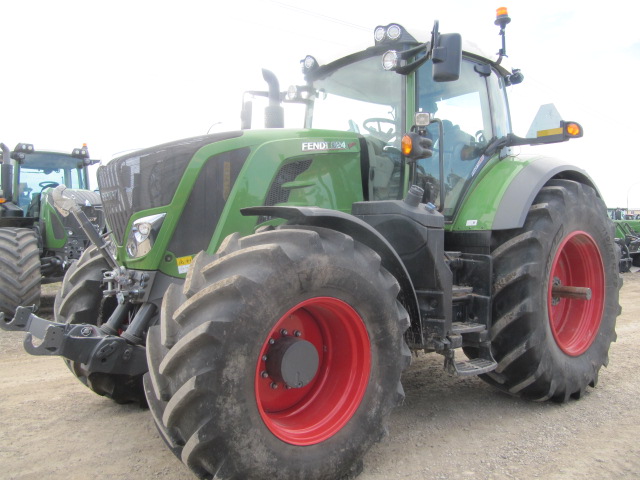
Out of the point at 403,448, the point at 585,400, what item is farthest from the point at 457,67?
the point at 585,400

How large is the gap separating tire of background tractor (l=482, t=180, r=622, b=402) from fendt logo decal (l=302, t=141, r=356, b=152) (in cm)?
135

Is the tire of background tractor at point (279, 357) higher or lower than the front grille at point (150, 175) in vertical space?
lower

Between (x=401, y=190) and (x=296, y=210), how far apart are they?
140 cm

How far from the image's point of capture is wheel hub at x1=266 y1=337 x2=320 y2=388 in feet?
9.24

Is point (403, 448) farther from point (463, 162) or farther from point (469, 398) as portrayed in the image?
point (463, 162)

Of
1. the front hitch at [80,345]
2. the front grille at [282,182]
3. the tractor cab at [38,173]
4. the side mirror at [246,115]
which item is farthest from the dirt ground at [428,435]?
the tractor cab at [38,173]

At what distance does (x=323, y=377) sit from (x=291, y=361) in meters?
0.43

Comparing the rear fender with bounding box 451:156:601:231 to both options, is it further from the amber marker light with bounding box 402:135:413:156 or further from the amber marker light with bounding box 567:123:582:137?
the amber marker light with bounding box 402:135:413:156

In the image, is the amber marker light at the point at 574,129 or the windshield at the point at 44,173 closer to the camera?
the amber marker light at the point at 574,129

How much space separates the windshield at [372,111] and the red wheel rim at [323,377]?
4.24 ft

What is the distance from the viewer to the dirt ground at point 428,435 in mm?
3109

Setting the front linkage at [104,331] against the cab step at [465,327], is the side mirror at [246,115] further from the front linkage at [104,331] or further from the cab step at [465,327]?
the cab step at [465,327]

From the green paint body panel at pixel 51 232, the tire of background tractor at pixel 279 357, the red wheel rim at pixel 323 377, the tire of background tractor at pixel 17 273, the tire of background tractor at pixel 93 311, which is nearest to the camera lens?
the tire of background tractor at pixel 279 357

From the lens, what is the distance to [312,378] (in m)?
2.97
